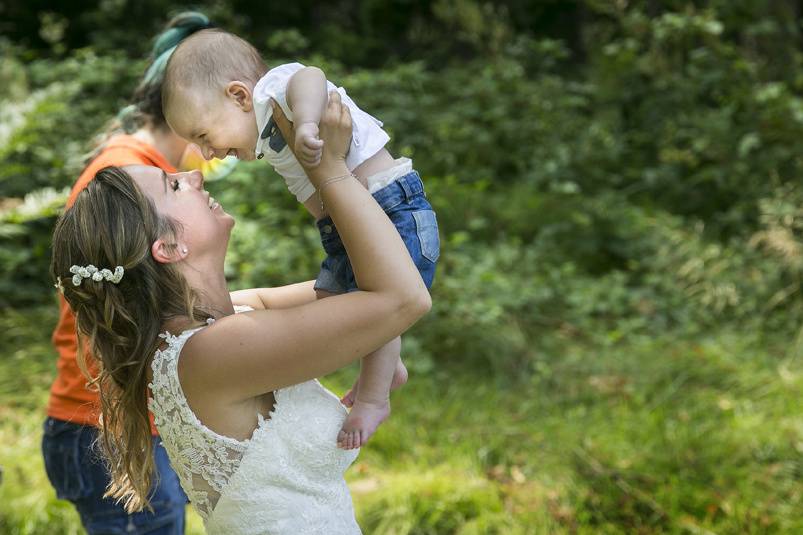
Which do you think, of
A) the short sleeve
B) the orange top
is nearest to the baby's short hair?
the short sleeve

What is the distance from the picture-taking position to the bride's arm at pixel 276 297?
1885 millimetres

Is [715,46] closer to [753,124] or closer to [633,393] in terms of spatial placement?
[753,124]

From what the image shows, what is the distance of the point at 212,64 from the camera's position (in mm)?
1754

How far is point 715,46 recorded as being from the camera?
6.21 m

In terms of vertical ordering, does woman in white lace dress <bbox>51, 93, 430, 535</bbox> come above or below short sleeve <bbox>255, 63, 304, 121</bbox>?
below

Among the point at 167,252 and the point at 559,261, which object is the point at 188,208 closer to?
the point at 167,252

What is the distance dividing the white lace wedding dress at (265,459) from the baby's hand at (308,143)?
38cm

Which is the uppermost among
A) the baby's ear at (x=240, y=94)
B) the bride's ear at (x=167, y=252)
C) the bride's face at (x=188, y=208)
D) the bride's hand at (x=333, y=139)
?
the bride's hand at (x=333, y=139)

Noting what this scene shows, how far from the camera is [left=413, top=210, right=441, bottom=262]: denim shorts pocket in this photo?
1.66 metres

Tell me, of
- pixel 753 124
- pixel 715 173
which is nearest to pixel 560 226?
pixel 715 173

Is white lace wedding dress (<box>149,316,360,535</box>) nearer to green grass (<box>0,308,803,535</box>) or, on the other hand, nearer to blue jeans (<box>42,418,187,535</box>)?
blue jeans (<box>42,418,187,535</box>)

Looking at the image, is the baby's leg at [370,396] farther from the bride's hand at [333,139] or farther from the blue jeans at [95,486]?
the blue jeans at [95,486]

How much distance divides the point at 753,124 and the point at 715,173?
42cm

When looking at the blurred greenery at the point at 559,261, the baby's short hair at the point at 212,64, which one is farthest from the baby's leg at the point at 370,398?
the blurred greenery at the point at 559,261
